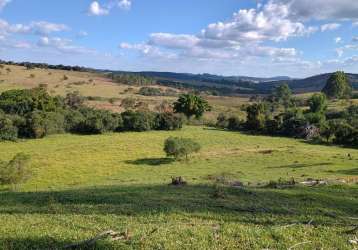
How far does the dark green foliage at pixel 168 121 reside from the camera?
4222 inches

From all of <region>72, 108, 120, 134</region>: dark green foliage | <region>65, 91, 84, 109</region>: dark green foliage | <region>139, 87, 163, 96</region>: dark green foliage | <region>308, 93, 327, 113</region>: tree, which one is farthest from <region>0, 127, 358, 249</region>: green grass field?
<region>139, 87, 163, 96</region>: dark green foliage

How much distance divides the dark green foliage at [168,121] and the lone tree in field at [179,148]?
38019 mm

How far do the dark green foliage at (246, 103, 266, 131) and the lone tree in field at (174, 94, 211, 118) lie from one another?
1541 cm

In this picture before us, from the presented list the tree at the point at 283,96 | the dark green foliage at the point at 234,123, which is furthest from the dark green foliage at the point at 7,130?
the tree at the point at 283,96

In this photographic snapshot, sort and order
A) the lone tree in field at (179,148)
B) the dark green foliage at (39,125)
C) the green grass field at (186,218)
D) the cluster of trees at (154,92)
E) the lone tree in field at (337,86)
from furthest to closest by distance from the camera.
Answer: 1. the cluster of trees at (154,92)
2. the lone tree in field at (337,86)
3. the dark green foliage at (39,125)
4. the lone tree in field at (179,148)
5. the green grass field at (186,218)

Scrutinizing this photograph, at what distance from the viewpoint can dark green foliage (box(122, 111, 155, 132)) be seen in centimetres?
10340

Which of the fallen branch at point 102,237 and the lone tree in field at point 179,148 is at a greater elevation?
the fallen branch at point 102,237

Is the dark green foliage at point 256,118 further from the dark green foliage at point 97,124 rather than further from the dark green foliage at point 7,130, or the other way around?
the dark green foliage at point 7,130

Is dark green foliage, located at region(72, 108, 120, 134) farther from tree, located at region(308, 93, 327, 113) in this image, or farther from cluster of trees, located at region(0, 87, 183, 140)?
tree, located at region(308, 93, 327, 113)

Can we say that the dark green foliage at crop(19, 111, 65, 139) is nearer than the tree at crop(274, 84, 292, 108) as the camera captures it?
Yes

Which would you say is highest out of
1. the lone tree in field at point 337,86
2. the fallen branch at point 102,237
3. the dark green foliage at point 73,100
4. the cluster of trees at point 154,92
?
the lone tree in field at point 337,86

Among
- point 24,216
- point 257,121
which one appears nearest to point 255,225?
point 24,216

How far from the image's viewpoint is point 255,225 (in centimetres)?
1294

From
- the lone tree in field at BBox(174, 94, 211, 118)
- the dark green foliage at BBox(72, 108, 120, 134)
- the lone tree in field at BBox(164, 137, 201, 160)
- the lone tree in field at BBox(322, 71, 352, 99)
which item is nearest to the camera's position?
the lone tree in field at BBox(164, 137, 201, 160)
